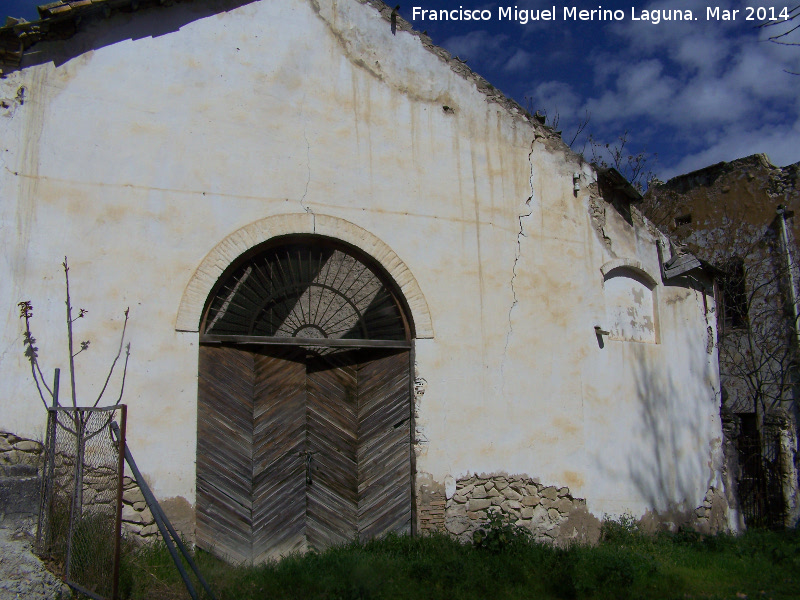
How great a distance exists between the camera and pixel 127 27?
689 centimetres

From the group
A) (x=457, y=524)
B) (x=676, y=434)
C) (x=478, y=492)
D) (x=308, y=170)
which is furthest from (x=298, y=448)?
(x=676, y=434)

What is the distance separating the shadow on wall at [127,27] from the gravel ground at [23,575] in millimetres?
4267

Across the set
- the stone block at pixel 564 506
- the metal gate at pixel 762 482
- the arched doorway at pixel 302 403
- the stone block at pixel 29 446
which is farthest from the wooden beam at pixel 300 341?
the metal gate at pixel 762 482

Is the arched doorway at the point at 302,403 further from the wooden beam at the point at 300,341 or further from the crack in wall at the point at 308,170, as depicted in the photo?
the crack in wall at the point at 308,170

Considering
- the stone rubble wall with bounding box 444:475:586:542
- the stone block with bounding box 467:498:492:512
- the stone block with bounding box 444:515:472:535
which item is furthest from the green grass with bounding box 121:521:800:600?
the stone block with bounding box 467:498:492:512

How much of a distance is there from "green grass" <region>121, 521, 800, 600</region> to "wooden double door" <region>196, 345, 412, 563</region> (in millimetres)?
342

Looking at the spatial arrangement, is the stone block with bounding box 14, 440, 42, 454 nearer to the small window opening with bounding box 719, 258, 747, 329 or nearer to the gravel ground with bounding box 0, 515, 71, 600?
the gravel ground with bounding box 0, 515, 71, 600

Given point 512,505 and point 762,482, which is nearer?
point 512,505

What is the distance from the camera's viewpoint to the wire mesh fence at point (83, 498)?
504 centimetres

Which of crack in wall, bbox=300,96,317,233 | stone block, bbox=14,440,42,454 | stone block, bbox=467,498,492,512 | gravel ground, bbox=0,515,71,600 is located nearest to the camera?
gravel ground, bbox=0,515,71,600

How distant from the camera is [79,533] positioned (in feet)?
17.1

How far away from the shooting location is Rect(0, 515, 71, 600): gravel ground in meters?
4.88

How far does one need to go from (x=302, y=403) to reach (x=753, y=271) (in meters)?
11.1

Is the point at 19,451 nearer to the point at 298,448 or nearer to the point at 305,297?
the point at 298,448
